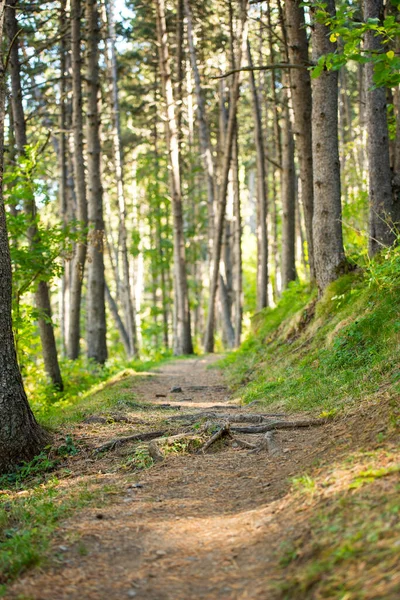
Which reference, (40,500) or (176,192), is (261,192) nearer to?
(176,192)

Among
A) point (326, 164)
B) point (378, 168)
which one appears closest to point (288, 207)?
point (326, 164)

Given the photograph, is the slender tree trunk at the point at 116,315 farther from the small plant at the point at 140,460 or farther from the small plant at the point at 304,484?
the small plant at the point at 304,484

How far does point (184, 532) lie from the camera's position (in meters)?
4.34

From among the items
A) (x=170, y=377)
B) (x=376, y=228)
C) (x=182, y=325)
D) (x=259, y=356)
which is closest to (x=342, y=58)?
(x=376, y=228)

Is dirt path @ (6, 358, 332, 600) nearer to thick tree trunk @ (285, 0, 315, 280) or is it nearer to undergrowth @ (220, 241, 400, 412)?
undergrowth @ (220, 241, 400, 412)

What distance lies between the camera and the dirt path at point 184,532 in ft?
11.8

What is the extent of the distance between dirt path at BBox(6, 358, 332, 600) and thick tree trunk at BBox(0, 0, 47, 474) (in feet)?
2.71

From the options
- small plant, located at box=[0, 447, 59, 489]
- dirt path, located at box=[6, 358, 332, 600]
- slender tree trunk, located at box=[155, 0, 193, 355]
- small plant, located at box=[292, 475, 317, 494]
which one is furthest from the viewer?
slender tree trunk, located at box=[155, 0, 193, 355]

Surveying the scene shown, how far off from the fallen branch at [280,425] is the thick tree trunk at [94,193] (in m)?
10.5

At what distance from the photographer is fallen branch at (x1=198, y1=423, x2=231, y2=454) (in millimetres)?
6402

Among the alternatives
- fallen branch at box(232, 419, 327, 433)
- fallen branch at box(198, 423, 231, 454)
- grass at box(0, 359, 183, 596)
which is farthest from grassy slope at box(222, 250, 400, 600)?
grass at box(0, 359, 183, 596)

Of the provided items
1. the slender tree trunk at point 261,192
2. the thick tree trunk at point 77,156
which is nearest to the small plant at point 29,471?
the thick tree trunk at point 77,156

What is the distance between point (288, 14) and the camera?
1245 centimetres

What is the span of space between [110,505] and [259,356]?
8321 mm
